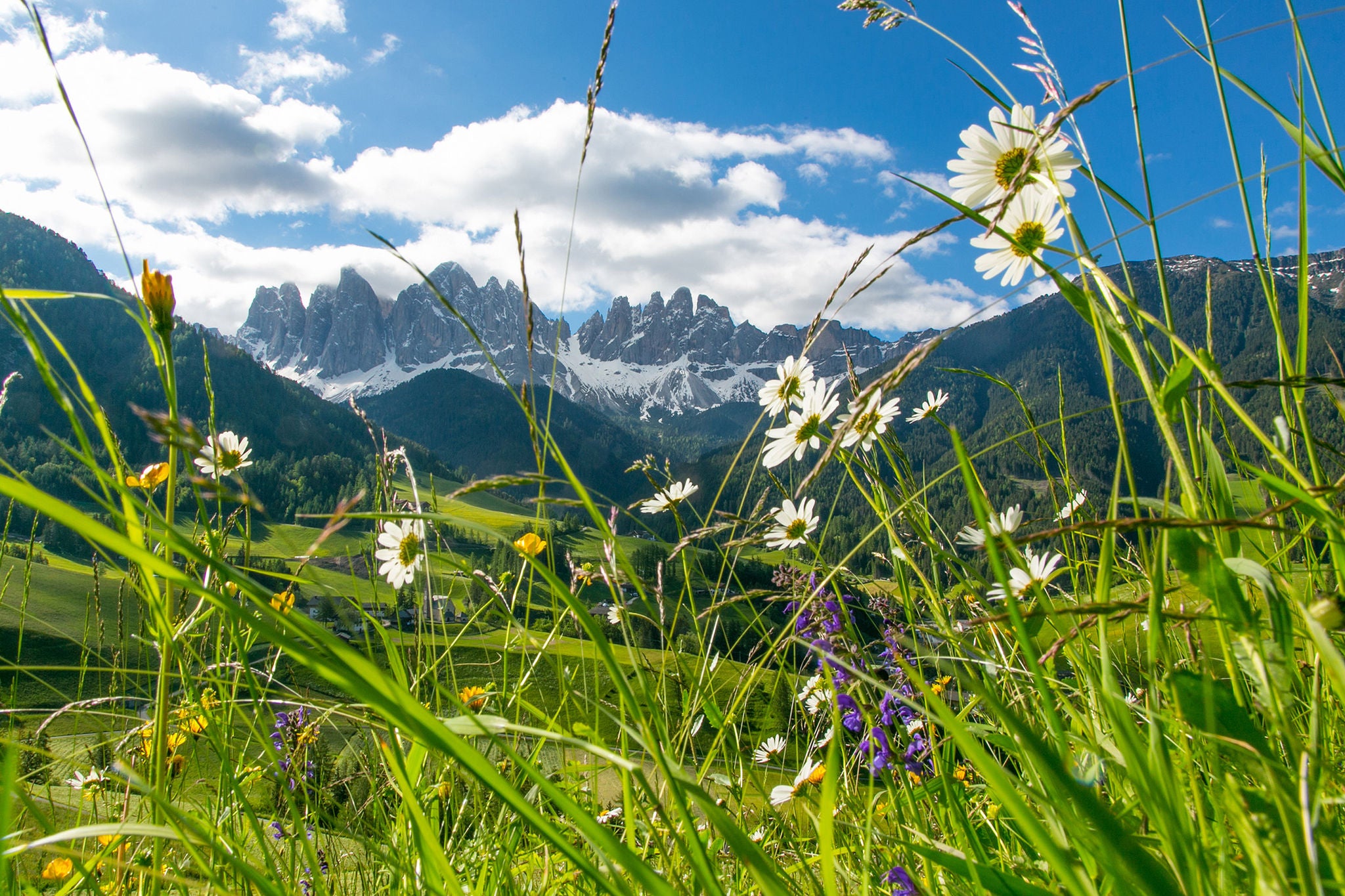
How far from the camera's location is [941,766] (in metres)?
0.65

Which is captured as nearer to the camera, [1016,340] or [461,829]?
[461,829]

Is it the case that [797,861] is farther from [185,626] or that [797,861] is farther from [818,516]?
[185,626]

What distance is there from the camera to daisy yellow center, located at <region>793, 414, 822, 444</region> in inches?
42.7

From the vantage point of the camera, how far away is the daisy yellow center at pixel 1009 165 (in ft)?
2.76

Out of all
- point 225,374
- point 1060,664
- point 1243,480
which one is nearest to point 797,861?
point 1243,480

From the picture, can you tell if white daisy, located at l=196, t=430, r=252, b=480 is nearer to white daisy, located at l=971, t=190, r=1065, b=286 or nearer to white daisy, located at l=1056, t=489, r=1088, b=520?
white daisy, located at l=971, t=190, r=1065, b=286

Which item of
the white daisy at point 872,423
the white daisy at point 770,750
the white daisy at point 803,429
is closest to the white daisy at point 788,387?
the white daisy at point 803,429

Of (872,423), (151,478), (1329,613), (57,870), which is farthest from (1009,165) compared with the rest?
(57,870)

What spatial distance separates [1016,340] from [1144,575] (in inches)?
7831

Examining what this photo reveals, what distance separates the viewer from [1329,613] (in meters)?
0.32

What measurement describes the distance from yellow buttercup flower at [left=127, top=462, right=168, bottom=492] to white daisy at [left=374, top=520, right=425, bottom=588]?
1.43ft

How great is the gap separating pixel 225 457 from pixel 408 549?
410 mm

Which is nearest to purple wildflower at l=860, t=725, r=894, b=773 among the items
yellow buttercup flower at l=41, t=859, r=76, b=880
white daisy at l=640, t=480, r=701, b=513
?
white daisy at l=640, t=480, r=701, b=513

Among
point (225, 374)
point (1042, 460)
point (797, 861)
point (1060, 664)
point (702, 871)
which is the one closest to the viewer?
point (702, 871)
